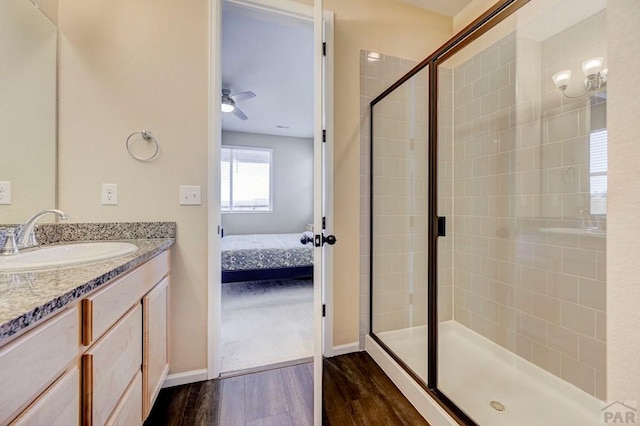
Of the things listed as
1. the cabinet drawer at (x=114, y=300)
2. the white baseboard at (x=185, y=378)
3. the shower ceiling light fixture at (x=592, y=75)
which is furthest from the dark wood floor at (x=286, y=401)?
the shower ceiling light fixture at (x=592, y=75)

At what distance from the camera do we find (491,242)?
→ 6.25ft

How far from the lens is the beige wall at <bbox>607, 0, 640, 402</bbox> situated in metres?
0.43

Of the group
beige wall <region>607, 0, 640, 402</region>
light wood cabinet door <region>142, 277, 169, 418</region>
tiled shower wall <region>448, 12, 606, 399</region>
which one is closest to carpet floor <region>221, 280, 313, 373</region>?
light wood cabinet door <region>142, 277, 169, 418</region>

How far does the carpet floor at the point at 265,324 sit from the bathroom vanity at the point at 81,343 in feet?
2.30

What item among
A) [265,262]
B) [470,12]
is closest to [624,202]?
[470,12]

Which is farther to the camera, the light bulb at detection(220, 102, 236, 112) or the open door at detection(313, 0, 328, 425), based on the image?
the light bulb at detection(220, 102, 236, 112)

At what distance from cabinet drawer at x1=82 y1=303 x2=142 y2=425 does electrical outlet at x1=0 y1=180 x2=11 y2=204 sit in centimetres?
82

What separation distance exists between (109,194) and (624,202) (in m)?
2.03

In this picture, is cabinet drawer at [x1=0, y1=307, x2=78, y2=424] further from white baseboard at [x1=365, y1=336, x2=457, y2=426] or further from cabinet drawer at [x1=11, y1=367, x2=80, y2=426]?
white baseboard at [x1=365, y1=336, x2=457, y2=426]

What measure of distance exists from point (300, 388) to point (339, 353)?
45cm

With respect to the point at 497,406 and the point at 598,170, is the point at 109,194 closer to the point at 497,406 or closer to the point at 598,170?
the point at 497,406

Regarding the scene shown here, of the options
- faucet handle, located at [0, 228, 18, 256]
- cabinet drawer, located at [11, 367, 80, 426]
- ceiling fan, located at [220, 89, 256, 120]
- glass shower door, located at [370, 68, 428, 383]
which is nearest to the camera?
cabinet drawer, located at [11, 367, 80, 426]

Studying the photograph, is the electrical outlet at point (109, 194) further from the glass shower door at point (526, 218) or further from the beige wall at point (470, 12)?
the beige wall at point (470, 12)

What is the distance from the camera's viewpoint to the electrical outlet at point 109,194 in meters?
1.49
